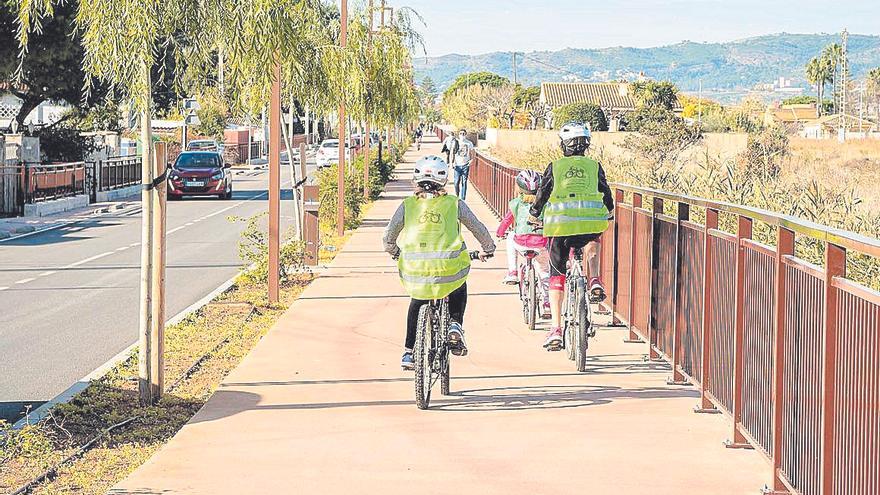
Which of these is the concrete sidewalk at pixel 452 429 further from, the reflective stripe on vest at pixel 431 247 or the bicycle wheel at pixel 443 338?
the reflective stripe on vest at pixel 431 247

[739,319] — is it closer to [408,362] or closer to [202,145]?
[408,362]

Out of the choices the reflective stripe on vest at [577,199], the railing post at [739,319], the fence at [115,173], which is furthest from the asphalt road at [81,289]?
the fence at [115,173]

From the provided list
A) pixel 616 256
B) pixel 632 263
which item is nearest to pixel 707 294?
pixel 632 263

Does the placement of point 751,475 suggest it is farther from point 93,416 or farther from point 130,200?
point 130,200

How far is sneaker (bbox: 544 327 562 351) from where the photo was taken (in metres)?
9.85

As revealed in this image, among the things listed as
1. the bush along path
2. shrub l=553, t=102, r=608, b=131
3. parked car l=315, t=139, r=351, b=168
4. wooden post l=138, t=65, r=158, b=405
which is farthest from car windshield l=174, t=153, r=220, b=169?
shrub l=553, t=102, r=608, b=131

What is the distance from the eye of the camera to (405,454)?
705 cm

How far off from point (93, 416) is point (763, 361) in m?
4.40

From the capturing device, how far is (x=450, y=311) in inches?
336

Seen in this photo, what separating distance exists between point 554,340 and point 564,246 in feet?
2.41

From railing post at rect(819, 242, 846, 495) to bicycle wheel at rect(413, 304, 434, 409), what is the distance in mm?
3427

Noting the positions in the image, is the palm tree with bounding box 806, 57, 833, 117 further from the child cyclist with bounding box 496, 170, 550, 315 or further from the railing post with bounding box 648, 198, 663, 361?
the railing post with bounding box 648, 198, 663, 361

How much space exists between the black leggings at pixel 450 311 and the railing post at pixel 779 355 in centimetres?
291

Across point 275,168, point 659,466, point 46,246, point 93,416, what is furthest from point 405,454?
point 46,246
